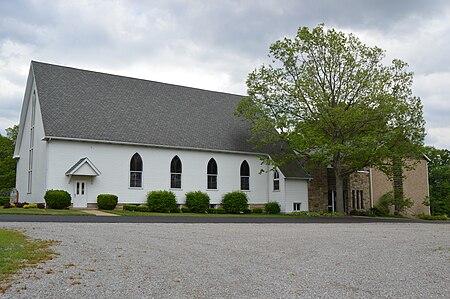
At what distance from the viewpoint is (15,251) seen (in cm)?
980

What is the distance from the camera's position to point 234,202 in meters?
32.9

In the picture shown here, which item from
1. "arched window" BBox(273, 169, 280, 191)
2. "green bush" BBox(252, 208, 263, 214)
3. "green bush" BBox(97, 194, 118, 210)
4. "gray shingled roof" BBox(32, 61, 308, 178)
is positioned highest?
"gray shingled roof" BBox(32, 61, 308, 178)

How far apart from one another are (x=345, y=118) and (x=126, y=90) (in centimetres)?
1535

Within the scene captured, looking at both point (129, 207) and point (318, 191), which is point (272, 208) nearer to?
point (318, 191)

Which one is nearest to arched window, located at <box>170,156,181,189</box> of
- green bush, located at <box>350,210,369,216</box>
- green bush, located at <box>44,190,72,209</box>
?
green bush, located at <box>44,190,72,209</box>

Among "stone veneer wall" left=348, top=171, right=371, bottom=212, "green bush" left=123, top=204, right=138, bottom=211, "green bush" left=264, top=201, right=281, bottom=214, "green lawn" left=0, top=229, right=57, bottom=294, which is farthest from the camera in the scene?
"stone veneer wall" left=348, top=171, right=371, bottom=212

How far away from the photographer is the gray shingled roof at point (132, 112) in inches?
1137

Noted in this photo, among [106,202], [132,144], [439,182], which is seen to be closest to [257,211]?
[132,144]

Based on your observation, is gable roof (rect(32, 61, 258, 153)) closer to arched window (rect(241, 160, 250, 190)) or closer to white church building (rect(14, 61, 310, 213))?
white church building (rect(14, 61, 310, 213))

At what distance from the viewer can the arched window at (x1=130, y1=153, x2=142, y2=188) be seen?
30141 mm

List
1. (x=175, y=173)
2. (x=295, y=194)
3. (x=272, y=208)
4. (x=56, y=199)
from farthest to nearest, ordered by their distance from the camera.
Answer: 1. (x=295, y=194)
2. (x=272, y=208)
3. (x=175, y=173)
4. (x=56, y=199)

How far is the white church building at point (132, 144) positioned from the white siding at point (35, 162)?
7cm

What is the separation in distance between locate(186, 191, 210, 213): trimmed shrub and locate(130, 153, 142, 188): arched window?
3429 millimetres

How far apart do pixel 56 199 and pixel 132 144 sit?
5.90m
